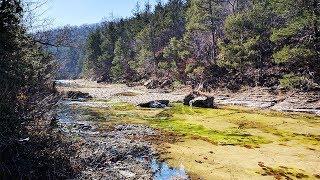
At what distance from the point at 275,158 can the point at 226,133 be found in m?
5.58

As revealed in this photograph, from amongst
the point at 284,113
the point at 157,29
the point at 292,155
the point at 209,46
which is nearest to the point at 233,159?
the point at 292,155

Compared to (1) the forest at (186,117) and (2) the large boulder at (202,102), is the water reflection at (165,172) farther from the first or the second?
(2) the large boulder at (202,102)

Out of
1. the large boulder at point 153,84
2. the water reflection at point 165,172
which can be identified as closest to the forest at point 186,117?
the water reflection at point 165,172

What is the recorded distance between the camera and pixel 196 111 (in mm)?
30047

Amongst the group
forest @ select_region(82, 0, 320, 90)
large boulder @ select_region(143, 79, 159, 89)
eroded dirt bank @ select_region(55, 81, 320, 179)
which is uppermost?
forest @ select_region(82, 0, 320, 90)

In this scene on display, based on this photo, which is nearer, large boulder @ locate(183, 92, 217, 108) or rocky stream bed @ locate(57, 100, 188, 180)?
rocky stream bed @ locate(57, 100, 188, 180)

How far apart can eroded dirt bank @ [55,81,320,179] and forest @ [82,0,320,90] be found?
732cm

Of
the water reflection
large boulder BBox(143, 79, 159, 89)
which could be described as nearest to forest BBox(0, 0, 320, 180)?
the water reflection

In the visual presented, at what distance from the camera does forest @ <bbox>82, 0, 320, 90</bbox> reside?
102 ft

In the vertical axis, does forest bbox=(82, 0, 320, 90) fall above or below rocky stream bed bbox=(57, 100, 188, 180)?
above

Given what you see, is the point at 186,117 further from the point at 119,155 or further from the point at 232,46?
the point at 232,46

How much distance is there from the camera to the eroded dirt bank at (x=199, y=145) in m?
12.8

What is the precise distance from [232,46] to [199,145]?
26504mm

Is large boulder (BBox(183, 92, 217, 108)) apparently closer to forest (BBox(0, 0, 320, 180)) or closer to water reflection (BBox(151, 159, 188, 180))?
forest (BBox(0, 0, 320, 180))
